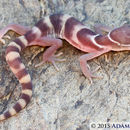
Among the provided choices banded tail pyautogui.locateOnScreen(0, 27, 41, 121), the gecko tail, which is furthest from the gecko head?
the gecko tail

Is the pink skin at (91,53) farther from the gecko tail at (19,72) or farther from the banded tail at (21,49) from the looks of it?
the gecko tail at (19,72)

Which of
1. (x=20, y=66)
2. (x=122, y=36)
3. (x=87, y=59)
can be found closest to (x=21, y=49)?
(x=20, y=66)

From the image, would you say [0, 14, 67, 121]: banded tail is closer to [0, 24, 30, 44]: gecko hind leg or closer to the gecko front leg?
[0, 24, 30, 44]: gecko hind leg

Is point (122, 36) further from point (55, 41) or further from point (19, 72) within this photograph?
point (19, 72)

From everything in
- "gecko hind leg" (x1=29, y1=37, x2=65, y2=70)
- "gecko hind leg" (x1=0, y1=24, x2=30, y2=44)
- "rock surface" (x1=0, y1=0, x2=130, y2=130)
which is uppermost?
"gecko hind leg" (x1=0, y1=24, x2=30, y2=44)

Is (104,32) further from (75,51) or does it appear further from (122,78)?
(122,78)

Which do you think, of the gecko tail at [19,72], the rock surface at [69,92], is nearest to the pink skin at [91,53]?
the rock surface at [69,92]

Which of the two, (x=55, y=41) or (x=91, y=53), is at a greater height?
(x=55, y=41)
